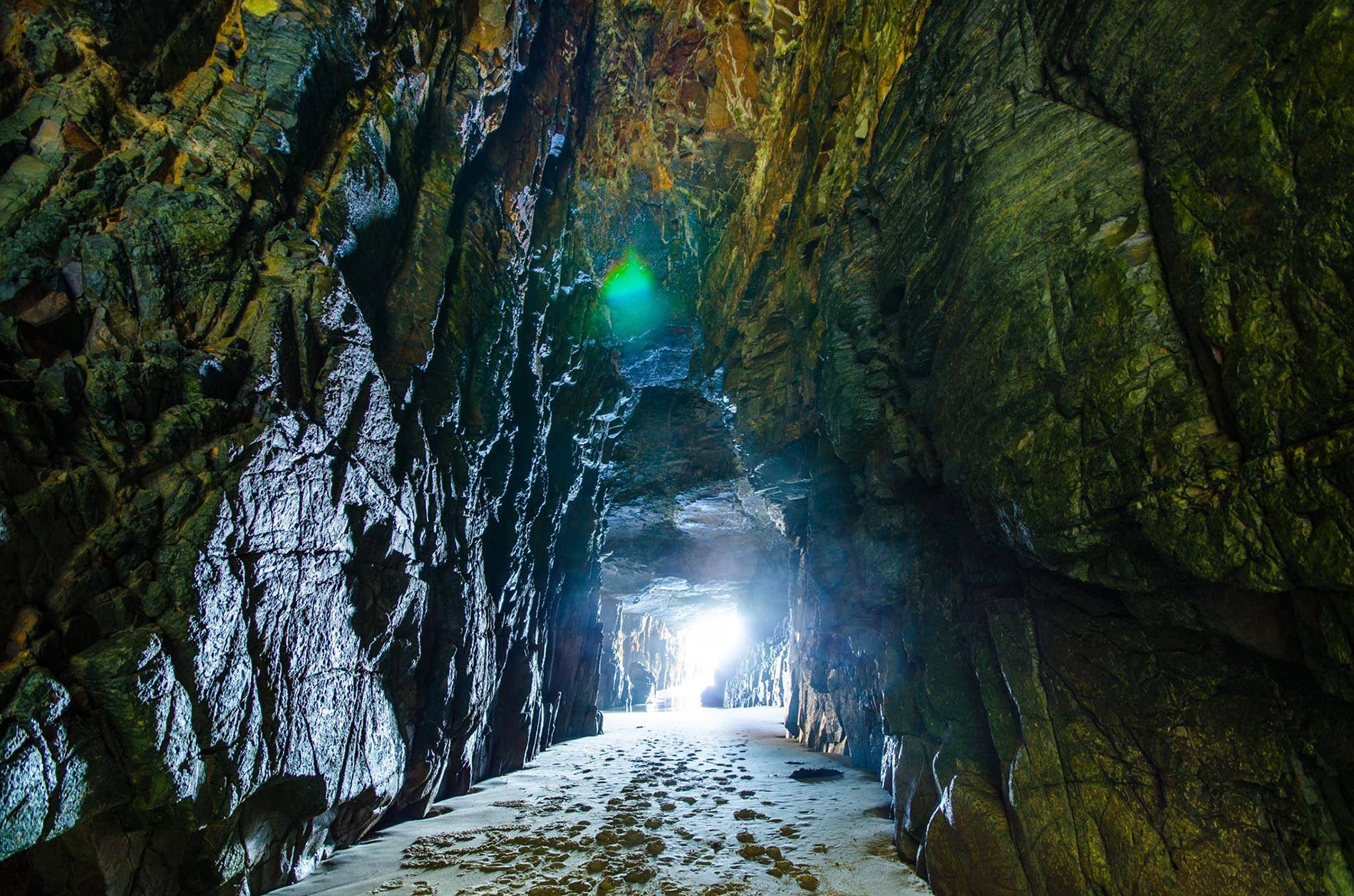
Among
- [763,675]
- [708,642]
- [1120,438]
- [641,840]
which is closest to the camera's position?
[1120,438]

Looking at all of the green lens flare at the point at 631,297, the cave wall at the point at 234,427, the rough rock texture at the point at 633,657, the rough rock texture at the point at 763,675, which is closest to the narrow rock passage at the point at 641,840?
the cave wall at the point at 234,427

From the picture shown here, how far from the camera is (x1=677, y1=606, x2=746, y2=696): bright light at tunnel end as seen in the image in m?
40.2

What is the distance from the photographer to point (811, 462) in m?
11.9

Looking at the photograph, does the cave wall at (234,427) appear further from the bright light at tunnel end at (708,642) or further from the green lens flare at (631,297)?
the bright light at tunnel end at (708,642)

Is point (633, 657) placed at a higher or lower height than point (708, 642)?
higher

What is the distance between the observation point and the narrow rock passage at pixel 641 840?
5.46 metres

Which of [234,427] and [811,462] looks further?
[811,462]

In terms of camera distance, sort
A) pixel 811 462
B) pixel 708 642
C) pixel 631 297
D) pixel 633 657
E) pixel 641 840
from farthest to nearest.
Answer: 1. pixel 708 642
2. pixel 633 657
3. pixel 631 297
4. pixel 811 462
5. pixel 641 840

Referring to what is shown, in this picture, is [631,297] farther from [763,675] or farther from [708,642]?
[708,642]

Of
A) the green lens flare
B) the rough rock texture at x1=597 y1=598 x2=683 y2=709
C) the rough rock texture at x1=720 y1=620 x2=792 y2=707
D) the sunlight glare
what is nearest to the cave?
the green lens flare

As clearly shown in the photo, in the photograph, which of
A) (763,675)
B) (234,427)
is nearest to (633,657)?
(763,675)

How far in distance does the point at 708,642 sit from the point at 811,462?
56366mm

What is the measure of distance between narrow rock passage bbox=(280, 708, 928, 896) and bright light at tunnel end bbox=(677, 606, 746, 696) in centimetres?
2651

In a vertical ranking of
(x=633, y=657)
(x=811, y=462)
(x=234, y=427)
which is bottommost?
Answer: (x=633, y=657)
